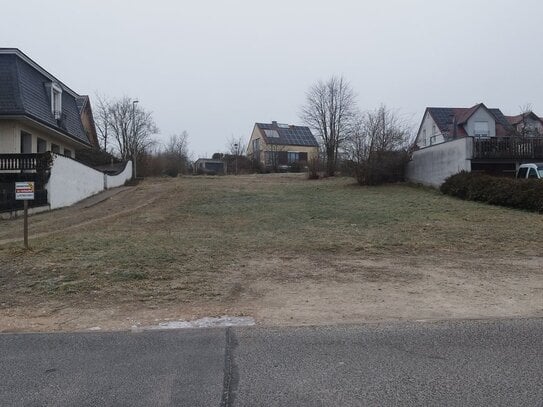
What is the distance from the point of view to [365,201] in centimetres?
2228

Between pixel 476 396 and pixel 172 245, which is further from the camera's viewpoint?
pixel 172 245

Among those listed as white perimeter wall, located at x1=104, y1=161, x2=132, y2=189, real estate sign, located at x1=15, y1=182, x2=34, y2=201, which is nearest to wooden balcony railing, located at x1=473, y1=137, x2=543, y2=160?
white perimeter wall, located at x1=104, y1=161, x2=132, y2=189

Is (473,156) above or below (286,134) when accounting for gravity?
below

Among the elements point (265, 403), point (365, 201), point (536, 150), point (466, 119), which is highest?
point (466, 119)

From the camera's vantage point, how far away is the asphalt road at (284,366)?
13.7 ft

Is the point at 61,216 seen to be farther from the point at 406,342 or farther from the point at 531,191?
the point at 531,191

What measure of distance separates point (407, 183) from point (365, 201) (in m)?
11.2

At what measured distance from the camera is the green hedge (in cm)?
1914

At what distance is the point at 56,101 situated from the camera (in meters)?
29.8

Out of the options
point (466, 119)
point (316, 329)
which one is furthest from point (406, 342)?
point (466, 119)

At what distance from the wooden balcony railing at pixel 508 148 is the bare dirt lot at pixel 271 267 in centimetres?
888

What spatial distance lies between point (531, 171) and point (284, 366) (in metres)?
22.5

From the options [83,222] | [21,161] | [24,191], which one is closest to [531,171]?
[83,222]

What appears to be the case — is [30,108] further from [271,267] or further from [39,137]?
[271,267]
